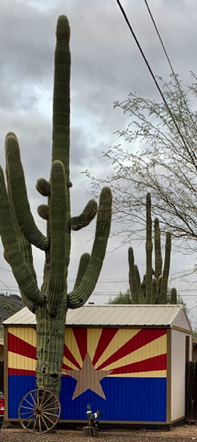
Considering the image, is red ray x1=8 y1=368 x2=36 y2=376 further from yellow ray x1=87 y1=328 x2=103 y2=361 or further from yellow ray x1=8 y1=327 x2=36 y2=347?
yellow ray x1=87 y1=328 x2=103 y2=361

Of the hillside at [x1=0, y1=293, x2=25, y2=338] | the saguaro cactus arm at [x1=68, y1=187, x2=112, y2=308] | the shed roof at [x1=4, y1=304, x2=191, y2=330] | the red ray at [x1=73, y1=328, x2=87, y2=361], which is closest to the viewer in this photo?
the saguaro cactus arm at [x1=68, y1=187, x2=112, y2=308]

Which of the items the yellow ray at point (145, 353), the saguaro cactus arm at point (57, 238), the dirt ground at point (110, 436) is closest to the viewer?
the dirt ground at point (110, 436)

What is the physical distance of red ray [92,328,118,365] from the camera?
17828 millimetres

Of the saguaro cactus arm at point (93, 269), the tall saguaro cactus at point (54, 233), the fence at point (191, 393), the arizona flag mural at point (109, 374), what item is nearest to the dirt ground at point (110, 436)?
the arizona flag mural at point (109, 374)

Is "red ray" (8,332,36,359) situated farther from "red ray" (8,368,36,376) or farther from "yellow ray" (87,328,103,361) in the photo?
"yellow ray" (87,328,103,361)

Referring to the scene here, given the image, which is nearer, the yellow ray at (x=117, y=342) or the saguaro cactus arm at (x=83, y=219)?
the saguaro cactus arm at (x=83, y=219)

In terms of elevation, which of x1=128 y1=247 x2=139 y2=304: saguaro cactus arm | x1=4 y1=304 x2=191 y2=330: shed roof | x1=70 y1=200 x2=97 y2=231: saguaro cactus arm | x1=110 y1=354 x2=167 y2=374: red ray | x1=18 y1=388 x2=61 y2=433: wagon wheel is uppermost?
x1=70 y1=200 x2=97 y2=231: saguaro cactus arm

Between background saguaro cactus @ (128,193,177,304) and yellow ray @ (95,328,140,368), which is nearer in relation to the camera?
yellow ray @ (95,328,140,368)

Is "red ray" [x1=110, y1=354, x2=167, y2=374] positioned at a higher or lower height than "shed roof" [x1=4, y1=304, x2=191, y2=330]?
lower

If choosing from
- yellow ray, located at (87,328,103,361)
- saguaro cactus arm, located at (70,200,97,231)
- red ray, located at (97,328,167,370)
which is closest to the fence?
red ray, located at (97,328,167,370)

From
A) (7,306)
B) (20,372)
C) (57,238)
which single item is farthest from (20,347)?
(7,306)

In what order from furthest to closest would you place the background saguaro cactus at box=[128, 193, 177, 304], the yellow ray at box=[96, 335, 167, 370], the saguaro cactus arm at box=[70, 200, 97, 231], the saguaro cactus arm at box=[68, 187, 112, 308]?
1. the background saguaro cactus at box=[128, 193, 177, 304]
2. the yellow ray at box=[96, 335, 167, 370]
3. the saguaro cactus arm at box=[68, 187, 112, 308]
4. the saguaro cactus arm at box=[70, 200, 97, 231]

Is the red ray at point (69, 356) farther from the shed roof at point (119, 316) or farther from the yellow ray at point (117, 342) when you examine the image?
the shed roof at point (119, 316)

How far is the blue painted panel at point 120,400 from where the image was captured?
1747 cm
